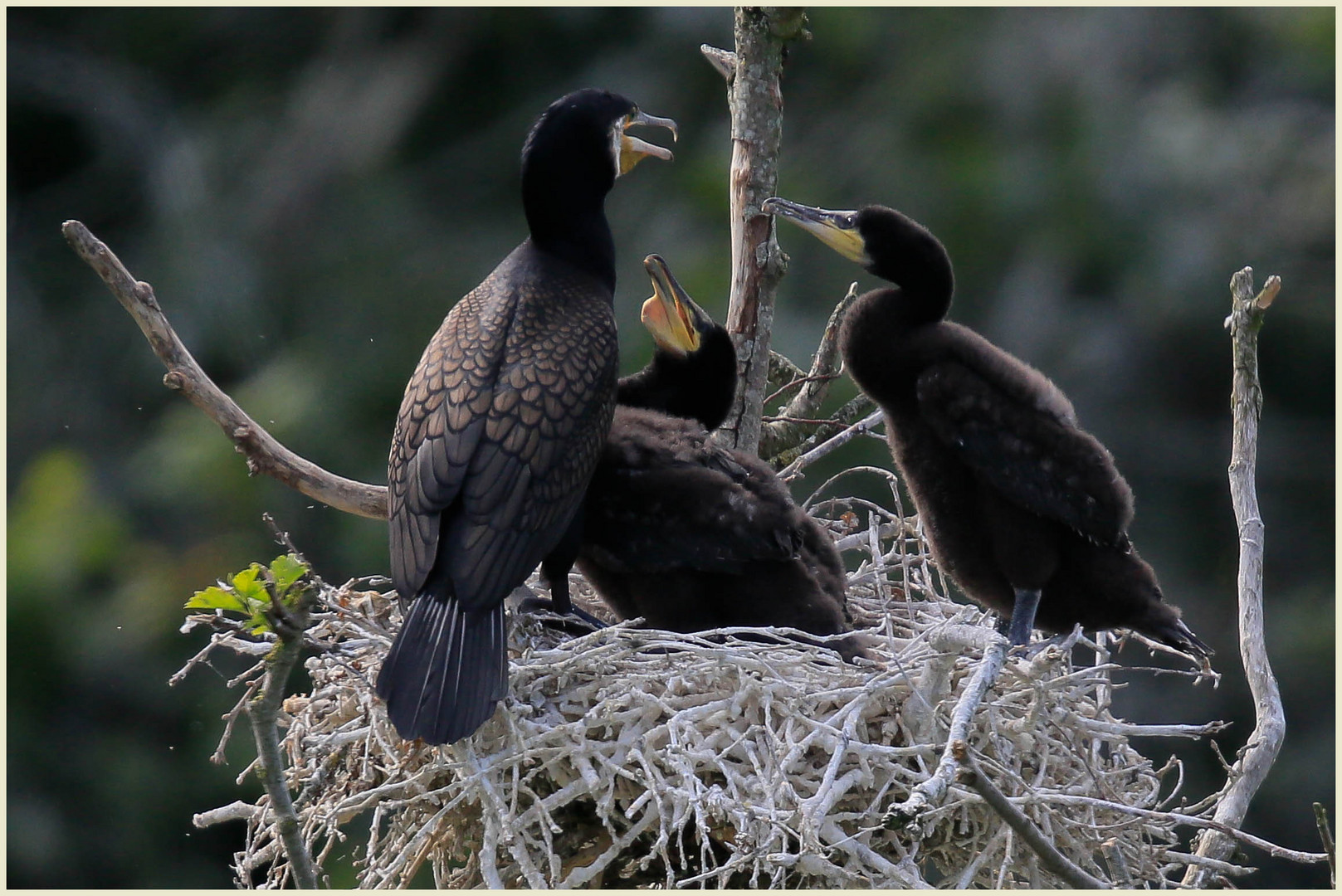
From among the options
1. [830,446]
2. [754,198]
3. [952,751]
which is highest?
[754,198]

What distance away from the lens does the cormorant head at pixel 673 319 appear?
163 inches

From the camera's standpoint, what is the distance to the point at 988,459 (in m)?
3.65

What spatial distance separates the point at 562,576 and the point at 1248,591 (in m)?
1.50

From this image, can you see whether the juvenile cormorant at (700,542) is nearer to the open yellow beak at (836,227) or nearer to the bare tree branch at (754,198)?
the bare tree branch at (754,198)

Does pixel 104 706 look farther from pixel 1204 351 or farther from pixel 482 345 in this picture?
pixel 1204 351

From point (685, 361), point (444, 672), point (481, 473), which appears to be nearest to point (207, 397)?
point (481, 473)

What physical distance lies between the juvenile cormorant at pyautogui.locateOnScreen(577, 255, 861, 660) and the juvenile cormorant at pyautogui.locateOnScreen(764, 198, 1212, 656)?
0.32m

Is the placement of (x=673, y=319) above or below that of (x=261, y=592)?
above

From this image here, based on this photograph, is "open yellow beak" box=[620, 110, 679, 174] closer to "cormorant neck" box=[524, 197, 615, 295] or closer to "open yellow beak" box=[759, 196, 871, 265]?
"cormorant neck" box=[524, 197, 615, 295]

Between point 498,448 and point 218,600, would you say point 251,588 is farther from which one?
point 498,448

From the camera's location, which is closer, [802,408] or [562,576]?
[562,576]

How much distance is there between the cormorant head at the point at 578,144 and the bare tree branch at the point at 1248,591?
56.8 inches

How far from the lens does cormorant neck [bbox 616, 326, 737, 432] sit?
411 cm

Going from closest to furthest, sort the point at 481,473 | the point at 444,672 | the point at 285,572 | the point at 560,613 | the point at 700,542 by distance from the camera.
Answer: the point at 285,572 < the point at 444,672 < the point at 481,473 < the point at 700,542 < the point at 560,613
